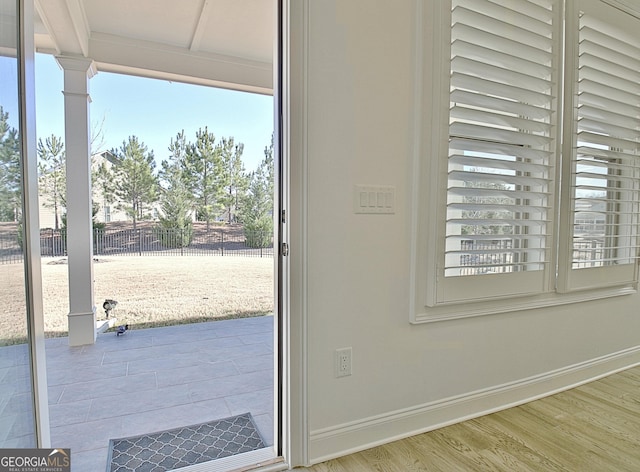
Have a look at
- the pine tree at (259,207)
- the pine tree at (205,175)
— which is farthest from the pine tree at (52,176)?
the pine tree at (259,207)

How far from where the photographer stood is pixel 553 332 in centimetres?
222

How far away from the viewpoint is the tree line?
521 centimetres

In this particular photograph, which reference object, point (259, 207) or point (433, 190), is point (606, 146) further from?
point (259, 207)

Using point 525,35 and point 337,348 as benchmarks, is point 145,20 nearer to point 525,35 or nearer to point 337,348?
point 525,35

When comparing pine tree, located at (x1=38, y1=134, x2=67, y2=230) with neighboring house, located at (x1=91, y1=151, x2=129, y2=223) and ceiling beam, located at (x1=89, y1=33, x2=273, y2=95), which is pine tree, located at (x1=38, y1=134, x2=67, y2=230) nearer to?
ceiling beam, located at (x1=89, y1=33, x2=273, y2=95)

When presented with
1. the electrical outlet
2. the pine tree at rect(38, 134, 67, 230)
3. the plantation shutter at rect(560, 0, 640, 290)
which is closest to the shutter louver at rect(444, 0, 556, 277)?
the plantation shutter at rect(560, 0, 640, 290)

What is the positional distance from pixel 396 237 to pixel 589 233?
1447 millimetres

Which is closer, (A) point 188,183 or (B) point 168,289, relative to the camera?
(B) point 168,289

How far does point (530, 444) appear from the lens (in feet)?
5.54

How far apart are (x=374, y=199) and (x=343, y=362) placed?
2.41 feet

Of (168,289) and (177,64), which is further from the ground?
(177,64)

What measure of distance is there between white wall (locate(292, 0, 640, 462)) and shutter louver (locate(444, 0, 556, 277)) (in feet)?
0.92

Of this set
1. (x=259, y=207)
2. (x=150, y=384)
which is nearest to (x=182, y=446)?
(x=150, y=384)

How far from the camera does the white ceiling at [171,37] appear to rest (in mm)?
2643
